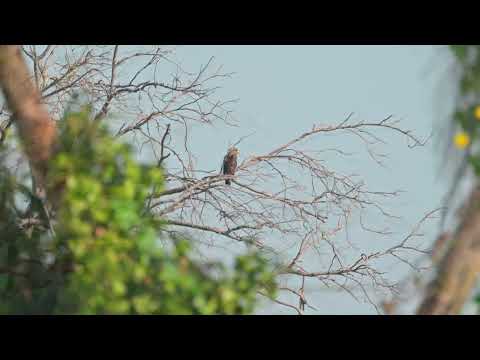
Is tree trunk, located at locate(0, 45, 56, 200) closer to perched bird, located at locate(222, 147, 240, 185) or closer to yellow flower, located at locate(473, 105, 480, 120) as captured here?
yellow flower, located at locate(473, 105, 480, 120)

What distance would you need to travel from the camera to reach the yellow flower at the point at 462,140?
2678mm

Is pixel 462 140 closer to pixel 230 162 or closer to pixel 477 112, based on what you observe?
pixel 477 112

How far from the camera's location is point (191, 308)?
2.54m

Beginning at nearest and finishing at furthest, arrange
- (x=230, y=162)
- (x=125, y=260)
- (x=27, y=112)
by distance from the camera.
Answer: (x=125, y=260), (x=27, y=112), (x=230, y=162)

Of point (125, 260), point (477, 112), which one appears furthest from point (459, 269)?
point (125, 260)

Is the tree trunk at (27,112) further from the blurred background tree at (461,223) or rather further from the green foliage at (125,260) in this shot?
the blurred background tree at (461,223)

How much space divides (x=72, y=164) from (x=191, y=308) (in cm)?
73

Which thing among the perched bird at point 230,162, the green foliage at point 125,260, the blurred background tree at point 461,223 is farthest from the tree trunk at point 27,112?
the perched bird at point 230,162

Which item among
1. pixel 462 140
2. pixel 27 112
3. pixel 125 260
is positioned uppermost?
pixel 27 112

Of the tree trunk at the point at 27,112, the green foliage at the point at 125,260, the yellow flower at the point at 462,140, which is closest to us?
the green foliage at the point at 125,260

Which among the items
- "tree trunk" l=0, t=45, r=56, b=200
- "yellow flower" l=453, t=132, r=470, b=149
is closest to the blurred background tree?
"yellow flower" l=453, t=132, r=470, b=149

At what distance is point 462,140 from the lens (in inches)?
105
